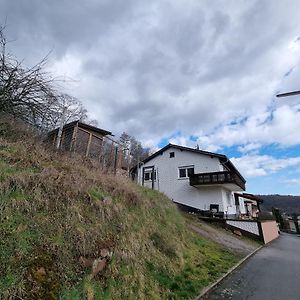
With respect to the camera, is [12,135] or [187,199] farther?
[187,199]

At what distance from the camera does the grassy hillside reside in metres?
3.78

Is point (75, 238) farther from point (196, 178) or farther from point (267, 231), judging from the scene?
point (196, 178)

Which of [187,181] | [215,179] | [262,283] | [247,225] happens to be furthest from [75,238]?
[187,181]

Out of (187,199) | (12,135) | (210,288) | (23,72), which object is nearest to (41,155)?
(12,135)

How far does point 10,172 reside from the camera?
500 cm

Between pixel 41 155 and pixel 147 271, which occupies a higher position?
pixel 41 155

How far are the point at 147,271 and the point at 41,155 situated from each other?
4264 mm

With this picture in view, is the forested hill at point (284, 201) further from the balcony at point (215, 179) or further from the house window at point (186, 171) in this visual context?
the balcony at point (215, 179)

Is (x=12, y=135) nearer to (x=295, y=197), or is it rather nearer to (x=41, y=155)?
(x=41, y=155)

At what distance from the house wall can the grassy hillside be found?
15.1 meters

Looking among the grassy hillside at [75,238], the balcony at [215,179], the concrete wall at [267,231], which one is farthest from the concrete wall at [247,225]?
the grassy hillside at [75,238]

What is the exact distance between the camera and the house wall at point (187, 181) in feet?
76.7

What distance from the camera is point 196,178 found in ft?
77.6

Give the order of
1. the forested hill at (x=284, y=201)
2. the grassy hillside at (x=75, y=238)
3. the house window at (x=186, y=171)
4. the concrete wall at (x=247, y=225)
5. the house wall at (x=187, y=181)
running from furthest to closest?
the forested hill at (x=284, y=201) < the house window at (x=186, y=171) < the house wall at (x=187, y=181) < the concrete wall at (x=247, y=225) < the grassy hillside at (x=75, y=238)
